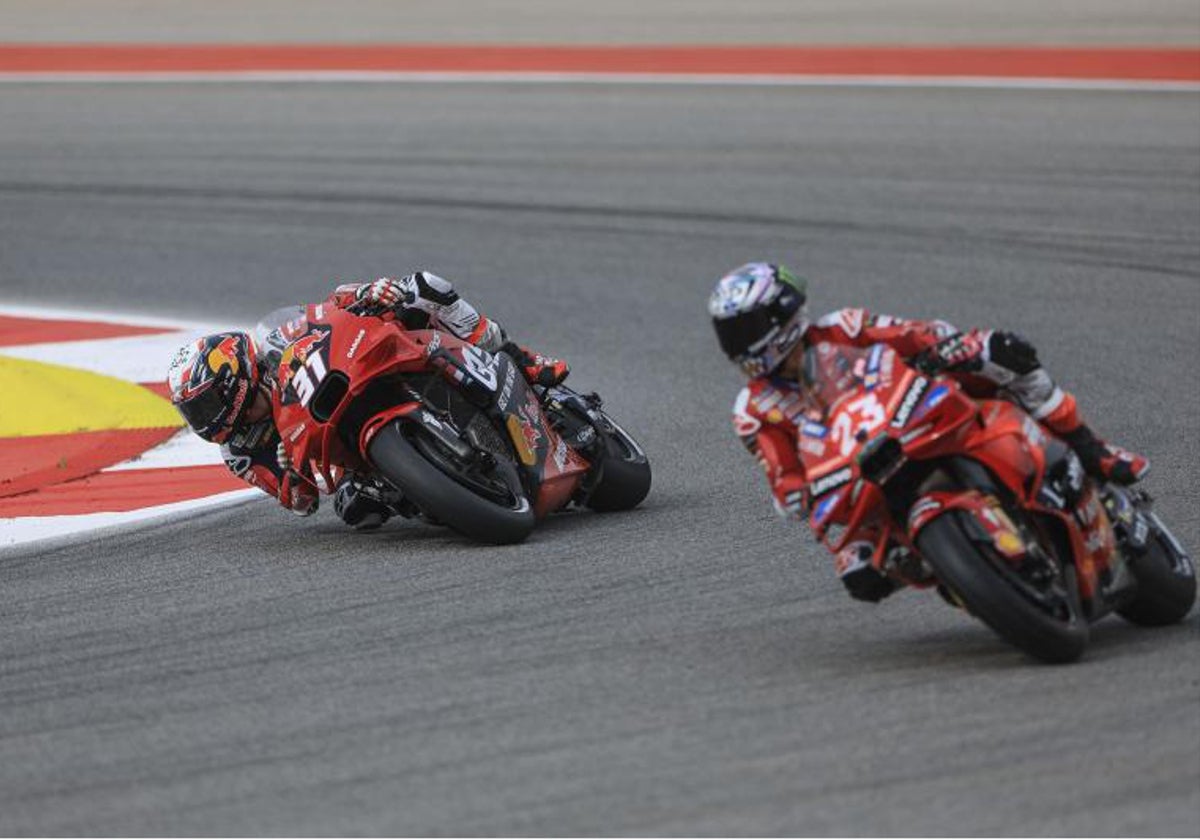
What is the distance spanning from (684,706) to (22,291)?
36.1 ft

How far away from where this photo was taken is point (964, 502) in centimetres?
642

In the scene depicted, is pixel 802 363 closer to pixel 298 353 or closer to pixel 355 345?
pixel 355 345

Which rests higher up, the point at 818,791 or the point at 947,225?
the point at 818,791

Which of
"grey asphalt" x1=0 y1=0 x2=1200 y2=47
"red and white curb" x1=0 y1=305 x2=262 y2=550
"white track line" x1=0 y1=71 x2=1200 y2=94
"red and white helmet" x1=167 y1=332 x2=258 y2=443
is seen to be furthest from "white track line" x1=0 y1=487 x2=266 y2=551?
"grey asphalt" x1=0 y1=0 x2=1200 y2=47

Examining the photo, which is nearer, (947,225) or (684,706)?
(684,706)

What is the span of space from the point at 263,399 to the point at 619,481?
154 cm

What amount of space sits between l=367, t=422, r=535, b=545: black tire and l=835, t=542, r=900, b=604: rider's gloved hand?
2.11 meters

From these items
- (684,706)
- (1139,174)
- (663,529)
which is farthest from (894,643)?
(1139,174)

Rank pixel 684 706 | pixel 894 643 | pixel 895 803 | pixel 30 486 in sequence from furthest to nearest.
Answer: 1. pixel 30 486
2. pixel 894 643
3. pixel 684 706
4. pixel 895 803

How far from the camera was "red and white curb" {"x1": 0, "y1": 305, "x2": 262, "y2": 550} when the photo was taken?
9.91 metres

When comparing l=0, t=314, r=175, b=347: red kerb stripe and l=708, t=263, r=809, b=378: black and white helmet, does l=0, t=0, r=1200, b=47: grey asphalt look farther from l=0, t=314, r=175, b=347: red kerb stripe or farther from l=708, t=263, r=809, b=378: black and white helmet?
l=708, t=263, r=809, b=378: black and white helmet

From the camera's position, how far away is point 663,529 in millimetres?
9055

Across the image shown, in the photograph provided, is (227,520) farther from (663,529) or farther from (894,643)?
(894,643)

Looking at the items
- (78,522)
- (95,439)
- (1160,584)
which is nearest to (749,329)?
(1160,584)
